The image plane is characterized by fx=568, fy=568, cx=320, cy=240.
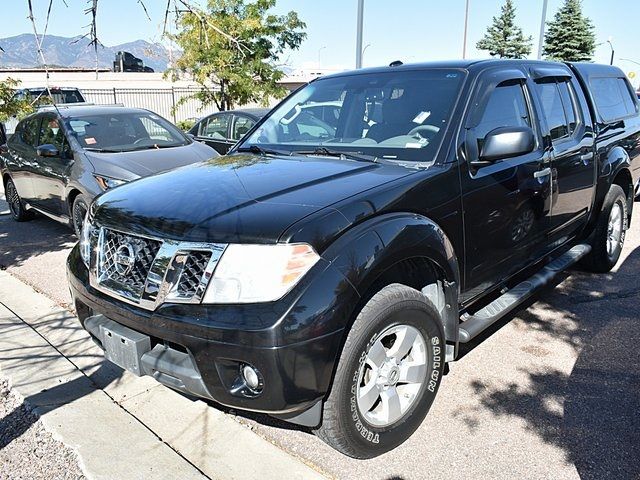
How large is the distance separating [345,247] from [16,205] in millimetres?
7503

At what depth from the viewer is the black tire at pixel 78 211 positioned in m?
6.36

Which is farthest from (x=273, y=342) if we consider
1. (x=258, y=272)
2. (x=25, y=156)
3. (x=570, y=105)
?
(x=25, y=156)

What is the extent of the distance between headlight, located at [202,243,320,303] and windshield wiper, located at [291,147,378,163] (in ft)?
3.78

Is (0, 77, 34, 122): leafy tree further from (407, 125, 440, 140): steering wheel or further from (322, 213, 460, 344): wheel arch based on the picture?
(322, 213, 460, 344): wheel arch

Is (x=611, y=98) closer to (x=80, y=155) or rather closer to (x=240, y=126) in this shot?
(x=80, y=155)

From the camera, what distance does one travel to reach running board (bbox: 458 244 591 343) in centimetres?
339

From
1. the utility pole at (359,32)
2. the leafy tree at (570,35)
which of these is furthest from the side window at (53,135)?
the leafy tree at (570,35)

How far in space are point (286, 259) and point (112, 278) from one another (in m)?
1.01

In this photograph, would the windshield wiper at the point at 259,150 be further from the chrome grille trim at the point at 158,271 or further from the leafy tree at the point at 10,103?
the leafy tree at the point at 10,103

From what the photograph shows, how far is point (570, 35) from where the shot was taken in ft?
141

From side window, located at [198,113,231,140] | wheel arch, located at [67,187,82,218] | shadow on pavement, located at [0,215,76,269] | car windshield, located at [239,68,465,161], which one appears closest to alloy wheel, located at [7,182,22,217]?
shadow on pavement, located at [0,215,76,269]

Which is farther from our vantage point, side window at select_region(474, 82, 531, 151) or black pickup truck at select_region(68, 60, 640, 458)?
side window at select_region(474, 82, 531, 151)

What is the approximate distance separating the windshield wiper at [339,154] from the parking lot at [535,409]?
1473 mm

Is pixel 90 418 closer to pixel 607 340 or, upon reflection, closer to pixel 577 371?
pixel 577 371
